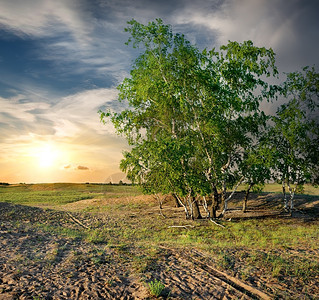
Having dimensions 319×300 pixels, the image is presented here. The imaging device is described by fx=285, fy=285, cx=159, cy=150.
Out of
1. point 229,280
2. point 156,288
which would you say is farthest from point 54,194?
point 156,288

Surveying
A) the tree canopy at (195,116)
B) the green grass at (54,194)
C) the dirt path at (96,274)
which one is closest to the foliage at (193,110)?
the tree canopy at (195,116)

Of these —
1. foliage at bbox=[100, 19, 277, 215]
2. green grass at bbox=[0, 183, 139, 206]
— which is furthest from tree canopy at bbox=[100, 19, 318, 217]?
green grass at bbox=[0, 183, 139, 206]

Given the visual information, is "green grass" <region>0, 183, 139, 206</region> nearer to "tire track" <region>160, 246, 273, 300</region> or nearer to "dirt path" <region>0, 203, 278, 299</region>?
"dirt path" <region>0, 203, 278, 299</region>

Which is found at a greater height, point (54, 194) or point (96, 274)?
point (54, 194)

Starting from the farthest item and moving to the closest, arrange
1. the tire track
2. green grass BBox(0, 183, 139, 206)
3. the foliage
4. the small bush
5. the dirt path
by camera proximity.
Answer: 1. green grass BBox(0, 183, 139, 206)
2. the foliage
3. the tire track
4. the dirt path
5. the small bush

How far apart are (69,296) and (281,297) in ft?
17.6

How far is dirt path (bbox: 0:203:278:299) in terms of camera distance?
7.06m

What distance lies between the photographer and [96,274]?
26.4ft

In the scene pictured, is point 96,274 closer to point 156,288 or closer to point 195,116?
point 156,288

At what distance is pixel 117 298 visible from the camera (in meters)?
6.80

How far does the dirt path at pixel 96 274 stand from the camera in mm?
7059

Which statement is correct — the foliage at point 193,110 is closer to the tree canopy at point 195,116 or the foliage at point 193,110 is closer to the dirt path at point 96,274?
the tree canopy at point 195,116

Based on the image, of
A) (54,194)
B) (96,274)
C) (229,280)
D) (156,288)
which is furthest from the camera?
(54,194)

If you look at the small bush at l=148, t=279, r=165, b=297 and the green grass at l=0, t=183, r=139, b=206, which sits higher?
the green grass at l=0, t=183, r=139, b=206
